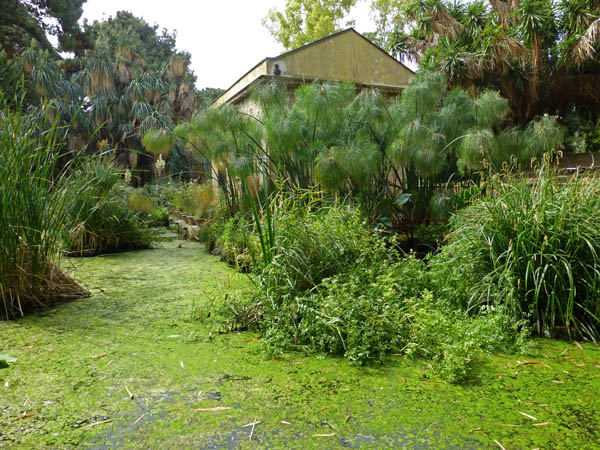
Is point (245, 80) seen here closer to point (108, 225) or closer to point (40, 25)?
point (108, 225)

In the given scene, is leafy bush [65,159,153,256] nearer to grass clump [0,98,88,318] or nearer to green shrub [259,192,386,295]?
grass clump [0,98,88,318]

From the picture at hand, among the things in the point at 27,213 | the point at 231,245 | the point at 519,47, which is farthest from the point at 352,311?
the point at 519,47

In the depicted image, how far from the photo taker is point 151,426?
1.48 meters

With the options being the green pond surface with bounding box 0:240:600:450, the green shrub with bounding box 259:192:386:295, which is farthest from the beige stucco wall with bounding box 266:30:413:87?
the green pond surface with bounding box 0:240:600:450

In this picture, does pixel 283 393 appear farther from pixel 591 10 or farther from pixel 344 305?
pixel 591 10

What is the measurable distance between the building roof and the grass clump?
5091mm

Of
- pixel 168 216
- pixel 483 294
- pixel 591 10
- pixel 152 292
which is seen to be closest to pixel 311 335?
pixel 483 294

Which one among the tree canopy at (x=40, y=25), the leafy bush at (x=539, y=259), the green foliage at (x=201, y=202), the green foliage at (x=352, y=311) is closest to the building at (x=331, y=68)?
the green foliage at (x=201, y=202)

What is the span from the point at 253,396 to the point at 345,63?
7.70 m

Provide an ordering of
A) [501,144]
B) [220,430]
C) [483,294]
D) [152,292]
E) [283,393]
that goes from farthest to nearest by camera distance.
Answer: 1. [501,144]
2. [152,292]
3. [483,294]
4. [283,393]
5. [220,430]

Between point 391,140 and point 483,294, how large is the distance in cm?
262

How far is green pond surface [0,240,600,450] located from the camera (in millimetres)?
1409

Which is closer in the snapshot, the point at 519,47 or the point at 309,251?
the point at 309,251

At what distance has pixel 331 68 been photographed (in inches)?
319
